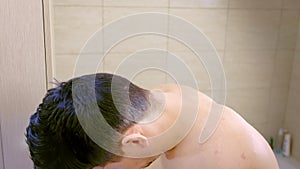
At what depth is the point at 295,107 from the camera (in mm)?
1966

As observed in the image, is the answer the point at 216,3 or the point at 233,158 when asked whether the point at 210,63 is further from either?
the point at 233,158

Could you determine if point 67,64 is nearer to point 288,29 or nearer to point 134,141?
point 134,141

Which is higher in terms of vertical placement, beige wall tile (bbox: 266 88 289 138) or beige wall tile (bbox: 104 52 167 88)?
beige wall tile (bbox: 104 52 167 88)

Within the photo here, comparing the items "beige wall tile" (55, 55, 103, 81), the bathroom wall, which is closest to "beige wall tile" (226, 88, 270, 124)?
the bathroom wall

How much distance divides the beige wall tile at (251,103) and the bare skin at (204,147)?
1.12m

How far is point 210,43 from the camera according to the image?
1830 millimetres

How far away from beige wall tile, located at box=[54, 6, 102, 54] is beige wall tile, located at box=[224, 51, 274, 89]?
0.73 m

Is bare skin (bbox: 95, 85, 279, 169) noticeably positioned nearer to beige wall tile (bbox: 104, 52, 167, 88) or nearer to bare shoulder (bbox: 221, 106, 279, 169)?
bare shoulder (bbox: 221, 106, 279, 169)

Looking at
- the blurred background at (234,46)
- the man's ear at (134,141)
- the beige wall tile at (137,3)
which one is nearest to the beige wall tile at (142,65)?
the blurred background at (234,46)

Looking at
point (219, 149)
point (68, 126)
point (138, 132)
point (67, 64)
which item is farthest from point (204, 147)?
point (67, 64)

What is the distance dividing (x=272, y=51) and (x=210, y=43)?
0.37m

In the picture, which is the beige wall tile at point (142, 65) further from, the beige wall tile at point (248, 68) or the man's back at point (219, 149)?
the man's back at point (219, 149)

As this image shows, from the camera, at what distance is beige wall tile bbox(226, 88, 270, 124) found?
76.1 inches

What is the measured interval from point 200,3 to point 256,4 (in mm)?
314
